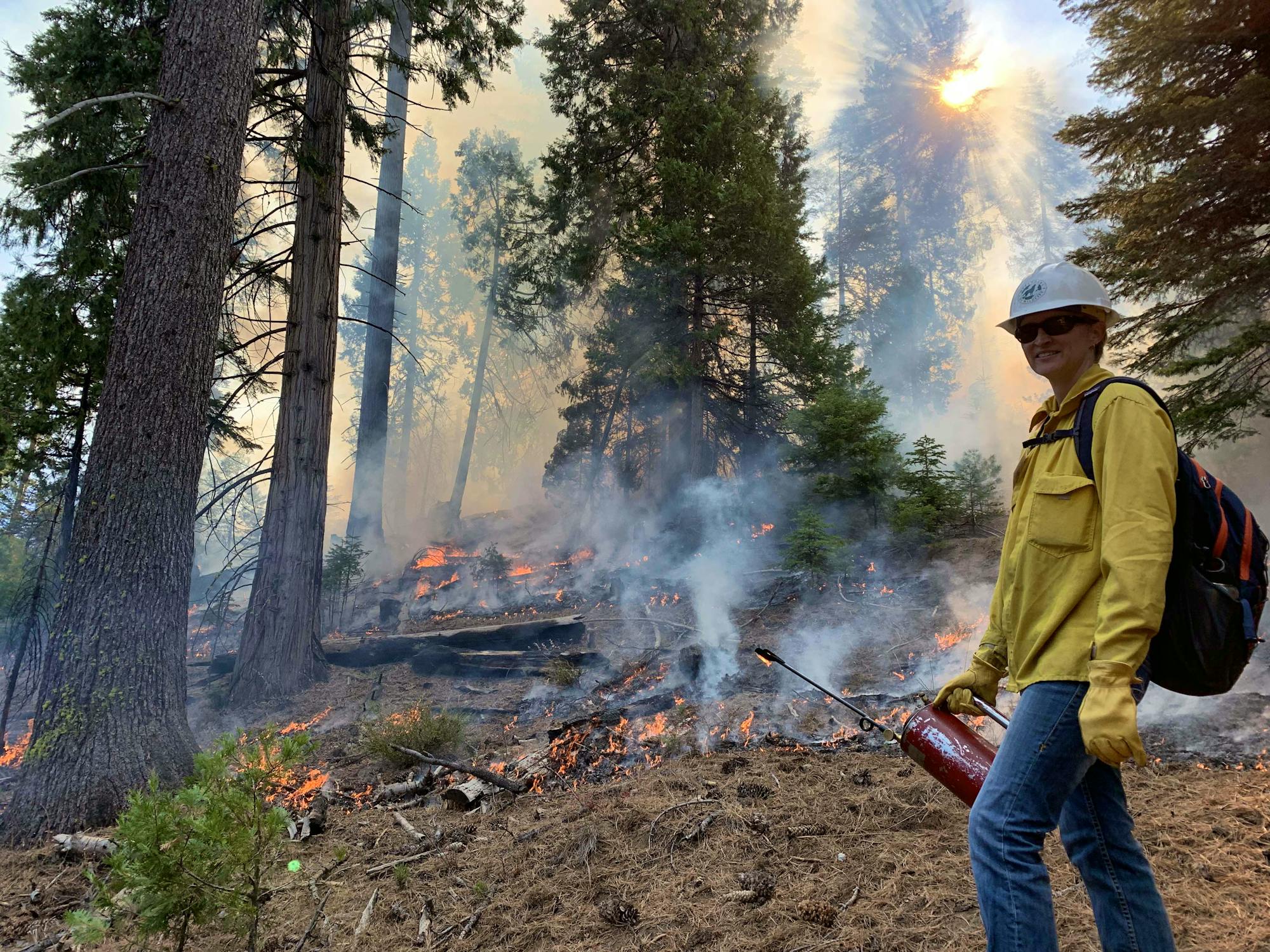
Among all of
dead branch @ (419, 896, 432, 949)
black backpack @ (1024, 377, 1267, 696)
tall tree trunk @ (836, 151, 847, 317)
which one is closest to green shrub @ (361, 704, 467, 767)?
dead branch @ (419, 896, 432, 949)

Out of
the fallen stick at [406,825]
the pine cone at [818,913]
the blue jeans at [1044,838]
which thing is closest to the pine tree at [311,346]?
the fallen stick at [406,825]

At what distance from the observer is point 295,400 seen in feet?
26.4

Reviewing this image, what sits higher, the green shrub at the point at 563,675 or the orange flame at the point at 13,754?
the green shrub at the point at 563,675

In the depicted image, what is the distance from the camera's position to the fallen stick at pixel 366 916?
9.63 ft

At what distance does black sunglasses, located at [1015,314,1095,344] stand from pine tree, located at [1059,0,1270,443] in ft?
20.0

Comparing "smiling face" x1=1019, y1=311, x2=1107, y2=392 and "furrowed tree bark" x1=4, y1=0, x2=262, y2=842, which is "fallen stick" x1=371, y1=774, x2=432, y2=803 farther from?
"smiling face" x1=1019, y1=311, x2=1107, y2=392

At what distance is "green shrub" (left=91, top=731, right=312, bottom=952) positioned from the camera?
226 centimetres

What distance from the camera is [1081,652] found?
1.75 metres

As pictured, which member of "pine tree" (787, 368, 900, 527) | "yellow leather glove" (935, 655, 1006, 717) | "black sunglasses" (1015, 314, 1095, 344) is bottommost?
"yellow leather glove" (935, 655, 1006, 717)

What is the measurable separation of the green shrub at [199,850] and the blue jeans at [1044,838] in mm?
2600

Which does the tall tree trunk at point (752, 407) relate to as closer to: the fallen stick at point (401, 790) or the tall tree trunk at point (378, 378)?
the tall tree trunk at point (378, 378)

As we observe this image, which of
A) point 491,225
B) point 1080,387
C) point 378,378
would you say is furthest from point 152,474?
point 491,225

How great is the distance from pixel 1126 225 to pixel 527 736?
29.6 feet

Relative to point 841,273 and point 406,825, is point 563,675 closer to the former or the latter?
point 406,825
